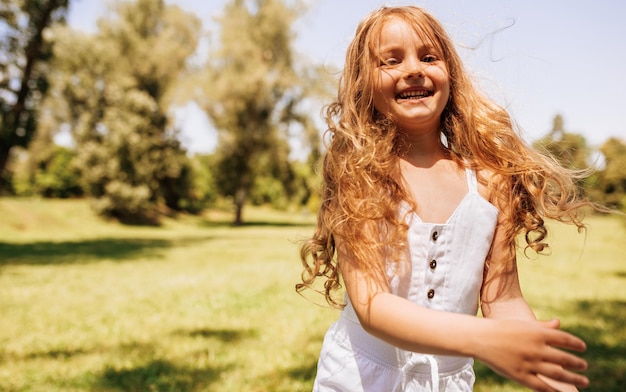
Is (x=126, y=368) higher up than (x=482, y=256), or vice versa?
(x=482, y=256)

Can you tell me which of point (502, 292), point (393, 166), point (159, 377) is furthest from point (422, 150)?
point (159, 377)

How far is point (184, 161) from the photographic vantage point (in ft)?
103

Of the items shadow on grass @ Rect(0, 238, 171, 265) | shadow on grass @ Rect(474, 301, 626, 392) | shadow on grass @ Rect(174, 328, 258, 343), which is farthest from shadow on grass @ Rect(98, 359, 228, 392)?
shadow on grass @ Rect(0, 238, 171, 265)

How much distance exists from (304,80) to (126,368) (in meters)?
27.1

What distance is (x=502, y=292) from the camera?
4.81 ft

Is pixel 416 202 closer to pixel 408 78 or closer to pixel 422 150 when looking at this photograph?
pixel 422 150

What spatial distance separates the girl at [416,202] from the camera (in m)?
1.39

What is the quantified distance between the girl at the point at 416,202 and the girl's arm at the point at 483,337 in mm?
90

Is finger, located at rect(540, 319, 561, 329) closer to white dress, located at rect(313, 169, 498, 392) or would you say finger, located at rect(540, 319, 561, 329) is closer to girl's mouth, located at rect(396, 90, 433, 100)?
white dress, located at rect(313, 169, 498, 392)

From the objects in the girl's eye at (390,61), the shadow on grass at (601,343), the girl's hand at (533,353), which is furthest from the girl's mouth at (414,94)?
the shadow on grass at (601,343)

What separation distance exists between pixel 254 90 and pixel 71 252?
1699 cm

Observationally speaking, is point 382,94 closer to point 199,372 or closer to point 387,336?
point 387,336

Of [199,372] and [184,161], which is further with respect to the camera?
[184,161]

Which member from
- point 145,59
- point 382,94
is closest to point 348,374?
→ point 382,94
